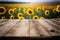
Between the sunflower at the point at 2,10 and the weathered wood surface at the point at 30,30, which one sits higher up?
the sunflower at the point at 2,10

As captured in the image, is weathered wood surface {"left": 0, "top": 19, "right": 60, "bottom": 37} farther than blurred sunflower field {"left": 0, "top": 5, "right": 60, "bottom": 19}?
No

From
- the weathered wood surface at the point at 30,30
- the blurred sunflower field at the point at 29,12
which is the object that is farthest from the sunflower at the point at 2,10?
the weathered wood surface at the point at 30,30

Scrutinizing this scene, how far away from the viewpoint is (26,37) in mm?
1103

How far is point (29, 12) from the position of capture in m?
1.70

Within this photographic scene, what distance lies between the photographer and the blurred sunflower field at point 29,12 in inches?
66.6

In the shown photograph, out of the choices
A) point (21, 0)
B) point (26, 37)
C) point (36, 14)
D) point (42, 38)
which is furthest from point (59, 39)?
point (21, 0)

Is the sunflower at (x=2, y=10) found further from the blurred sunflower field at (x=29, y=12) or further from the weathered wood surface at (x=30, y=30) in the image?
the weathered wood surface at (x=30, y=30)

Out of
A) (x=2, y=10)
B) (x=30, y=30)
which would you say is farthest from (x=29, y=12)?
(x=30, y=30)

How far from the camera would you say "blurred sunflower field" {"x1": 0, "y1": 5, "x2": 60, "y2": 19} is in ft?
5.55

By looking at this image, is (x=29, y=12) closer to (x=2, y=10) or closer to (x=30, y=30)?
(x=2, y=10)

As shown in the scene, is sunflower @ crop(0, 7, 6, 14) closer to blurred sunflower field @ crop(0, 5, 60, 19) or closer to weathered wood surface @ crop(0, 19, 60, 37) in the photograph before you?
blurred sunflower field @ crop(0, 5, 60, 19)

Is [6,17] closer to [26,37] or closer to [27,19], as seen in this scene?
[27,19]

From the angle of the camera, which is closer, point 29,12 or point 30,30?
point 30,30

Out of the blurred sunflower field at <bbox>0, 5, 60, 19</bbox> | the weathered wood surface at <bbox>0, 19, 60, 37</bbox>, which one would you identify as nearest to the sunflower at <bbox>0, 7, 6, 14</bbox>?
the blurred sunflower field at <bbox>0, 5, 60, 19</bbox>
